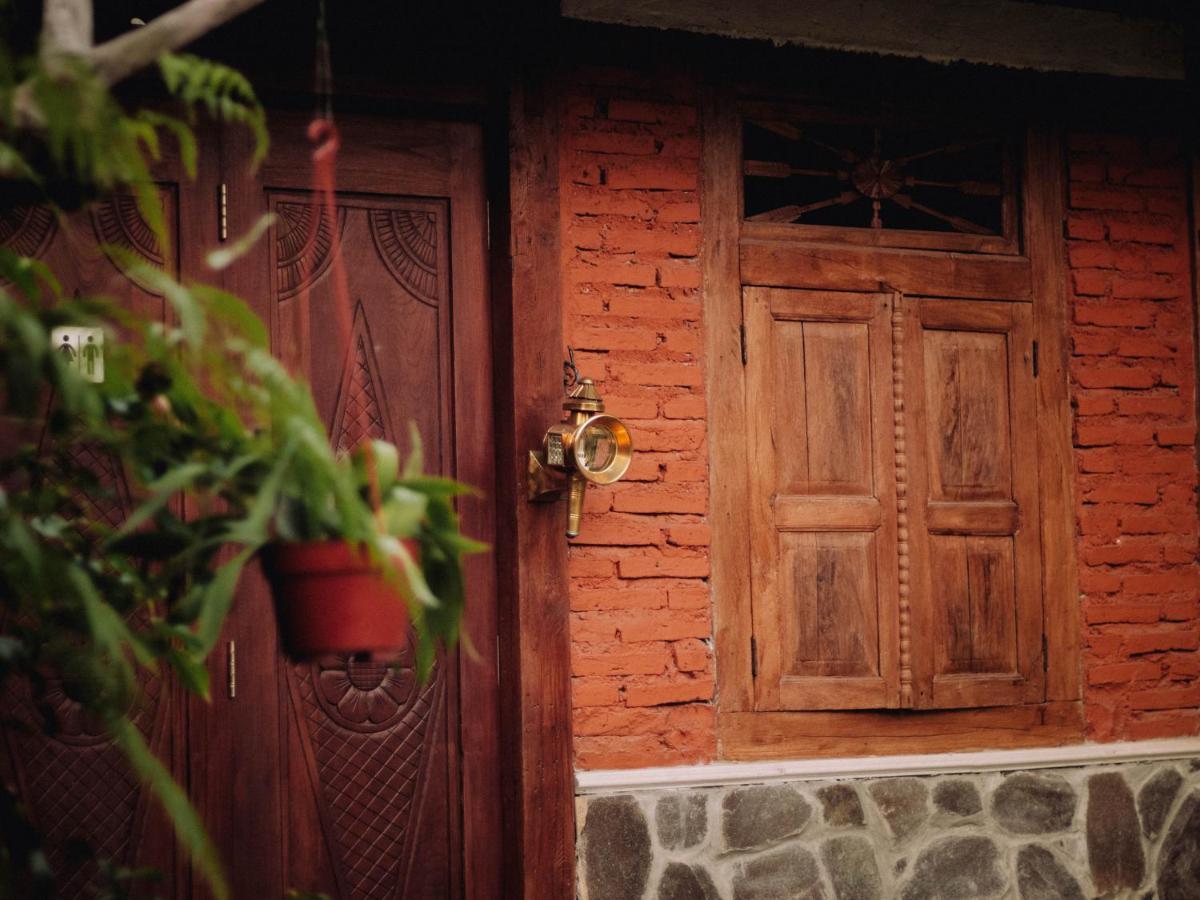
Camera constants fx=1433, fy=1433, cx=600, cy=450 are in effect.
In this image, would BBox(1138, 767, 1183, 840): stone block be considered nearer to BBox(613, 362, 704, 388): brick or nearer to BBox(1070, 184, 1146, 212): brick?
BBox(1070, 184, 1146, 212): brick

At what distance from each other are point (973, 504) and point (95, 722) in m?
2.82

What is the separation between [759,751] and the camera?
449cm

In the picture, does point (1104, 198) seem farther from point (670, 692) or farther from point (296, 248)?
point (296, 248)

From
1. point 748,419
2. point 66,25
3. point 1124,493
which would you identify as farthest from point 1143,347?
point 66,25

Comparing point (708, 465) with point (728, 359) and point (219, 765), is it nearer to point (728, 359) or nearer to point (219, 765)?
point (728, 359)

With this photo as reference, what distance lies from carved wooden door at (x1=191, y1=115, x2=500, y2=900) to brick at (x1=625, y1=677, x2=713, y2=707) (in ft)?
1.41

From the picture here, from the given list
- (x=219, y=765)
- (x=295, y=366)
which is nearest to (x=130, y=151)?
(x=295, y=366)

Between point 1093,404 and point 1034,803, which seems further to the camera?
point 1093,404

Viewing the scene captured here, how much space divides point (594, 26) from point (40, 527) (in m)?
2.80

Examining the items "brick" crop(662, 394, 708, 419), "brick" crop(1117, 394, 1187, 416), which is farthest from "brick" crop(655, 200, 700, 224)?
"brick" crop(1117, 394, 1187, 416)

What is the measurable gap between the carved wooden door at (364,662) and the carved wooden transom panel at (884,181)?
3.36 ft

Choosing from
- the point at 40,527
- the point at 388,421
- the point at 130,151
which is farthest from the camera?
the point at 388,421

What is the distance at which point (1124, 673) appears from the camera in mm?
4902

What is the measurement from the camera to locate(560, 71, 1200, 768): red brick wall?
439 cm
